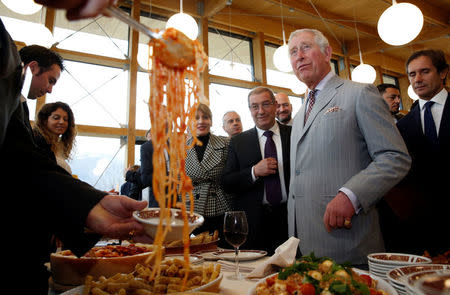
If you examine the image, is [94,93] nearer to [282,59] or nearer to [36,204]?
[282,59]

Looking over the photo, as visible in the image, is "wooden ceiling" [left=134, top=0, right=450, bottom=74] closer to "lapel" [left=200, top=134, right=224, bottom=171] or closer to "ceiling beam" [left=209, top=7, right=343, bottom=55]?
"ceiling beam" [left=209, top=7, right=343, bottom=55]

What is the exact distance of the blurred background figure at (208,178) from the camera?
2361 millimetres

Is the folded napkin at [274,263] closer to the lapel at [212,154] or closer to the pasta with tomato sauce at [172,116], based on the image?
the pasta with tomato sauce at [172,116]

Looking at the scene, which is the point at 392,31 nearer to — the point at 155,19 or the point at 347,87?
the point at 347,87

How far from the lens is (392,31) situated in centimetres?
316

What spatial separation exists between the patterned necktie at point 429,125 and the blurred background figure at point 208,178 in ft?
4.73

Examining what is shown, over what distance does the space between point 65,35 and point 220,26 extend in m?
3.48

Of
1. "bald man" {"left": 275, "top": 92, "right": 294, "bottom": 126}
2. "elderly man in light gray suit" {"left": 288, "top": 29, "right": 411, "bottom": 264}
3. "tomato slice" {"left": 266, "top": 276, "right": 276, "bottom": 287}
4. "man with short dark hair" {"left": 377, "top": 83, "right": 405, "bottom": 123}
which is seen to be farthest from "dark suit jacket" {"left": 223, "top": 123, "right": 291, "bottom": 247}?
"man with short dark hair" {"left": 377, "top": 83, "right": 405, "bottom": 123}

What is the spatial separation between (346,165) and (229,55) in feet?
21.7

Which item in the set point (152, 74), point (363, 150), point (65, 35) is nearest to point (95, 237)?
point (152, 74)

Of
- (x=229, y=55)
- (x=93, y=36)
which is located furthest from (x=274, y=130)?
(x=229, y=55)

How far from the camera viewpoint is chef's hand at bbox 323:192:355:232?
4.65ft

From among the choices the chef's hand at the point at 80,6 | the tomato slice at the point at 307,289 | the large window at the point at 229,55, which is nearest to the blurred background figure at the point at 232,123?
the tomato slice at the point at 307,289

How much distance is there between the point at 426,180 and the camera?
1901 millimetres
